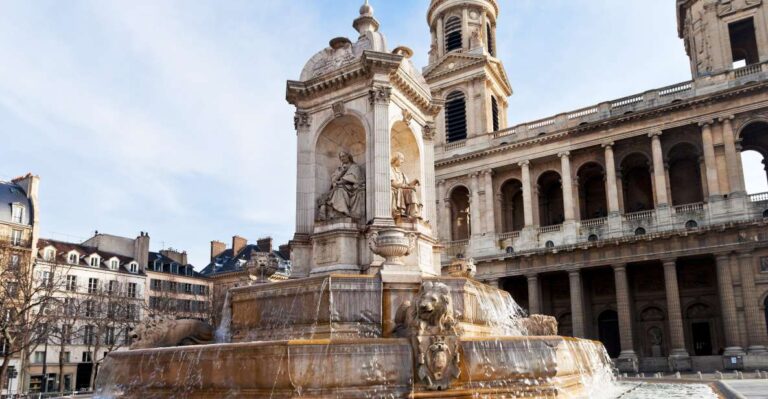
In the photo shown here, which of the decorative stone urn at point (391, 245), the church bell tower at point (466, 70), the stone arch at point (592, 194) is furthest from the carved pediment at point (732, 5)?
the decorative stone urn at point (391, 245)

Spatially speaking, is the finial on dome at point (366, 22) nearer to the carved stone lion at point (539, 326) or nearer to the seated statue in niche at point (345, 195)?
the seated statue in niche at point (345, 195)

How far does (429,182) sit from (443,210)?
108 feet

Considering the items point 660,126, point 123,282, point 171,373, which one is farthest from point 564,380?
point 123,282

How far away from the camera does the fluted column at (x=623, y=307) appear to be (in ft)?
128

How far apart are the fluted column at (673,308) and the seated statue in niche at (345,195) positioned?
97.8ft

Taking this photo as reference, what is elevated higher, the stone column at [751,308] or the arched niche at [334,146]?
the arched niche at [334,146]


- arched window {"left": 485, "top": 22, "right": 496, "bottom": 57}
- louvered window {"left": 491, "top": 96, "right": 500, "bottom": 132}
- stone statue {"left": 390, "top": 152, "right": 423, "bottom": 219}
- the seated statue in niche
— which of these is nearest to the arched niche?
the seated statue in niche

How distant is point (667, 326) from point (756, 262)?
25.9ft

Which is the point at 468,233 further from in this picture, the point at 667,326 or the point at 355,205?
the point at 355,205

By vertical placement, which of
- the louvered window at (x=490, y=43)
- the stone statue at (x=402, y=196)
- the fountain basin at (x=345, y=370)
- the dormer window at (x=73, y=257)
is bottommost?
the fountain basin at (x=345, y=370)

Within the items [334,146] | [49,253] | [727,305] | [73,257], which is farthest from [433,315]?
[73,257]

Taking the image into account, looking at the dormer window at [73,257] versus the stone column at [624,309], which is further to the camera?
the dormer window at [73,257]

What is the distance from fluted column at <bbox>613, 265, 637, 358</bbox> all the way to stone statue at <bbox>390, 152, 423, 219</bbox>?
2884cm

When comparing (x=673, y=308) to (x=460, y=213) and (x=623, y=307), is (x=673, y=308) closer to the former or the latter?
(x=623, y=307)
